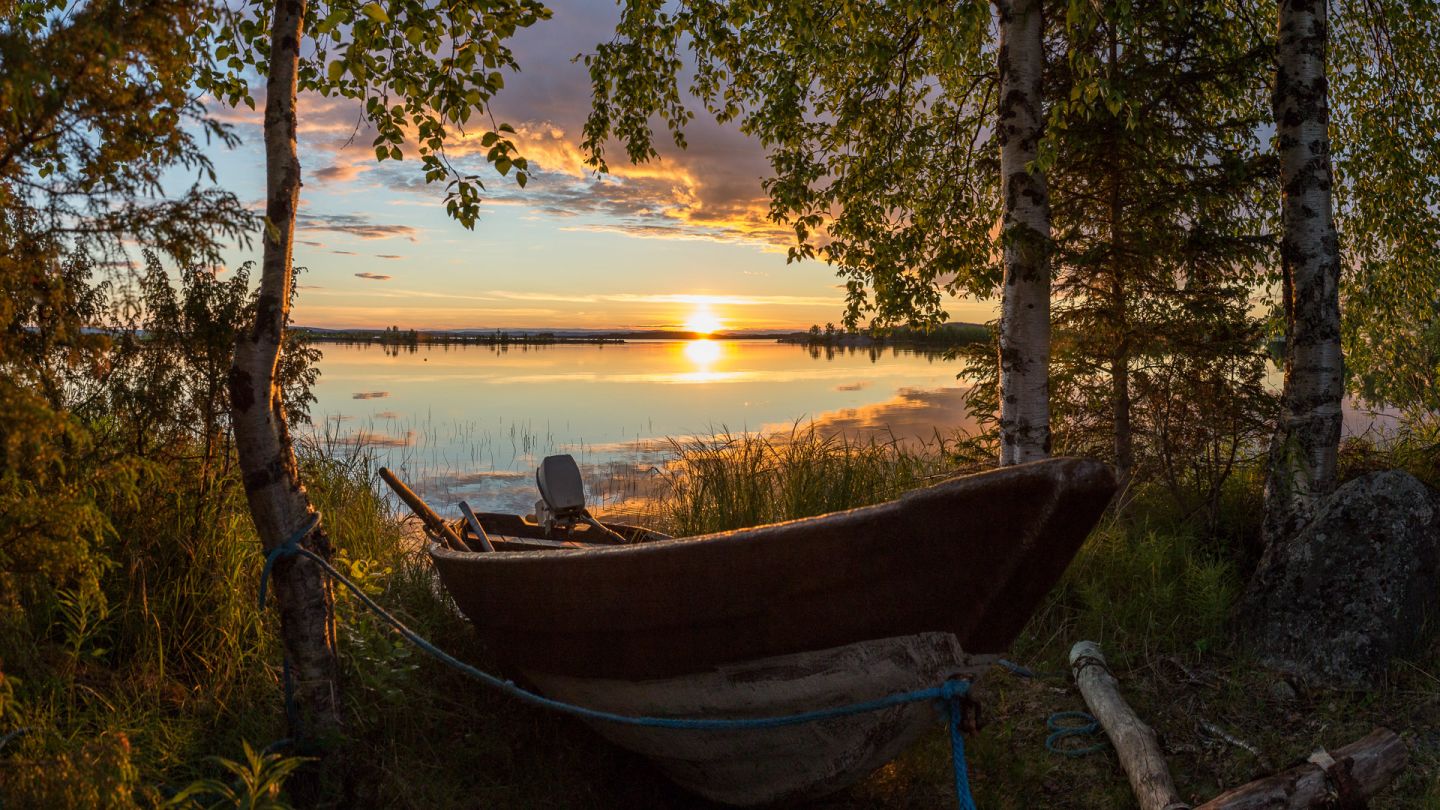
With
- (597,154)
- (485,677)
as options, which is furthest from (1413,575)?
(597,154)

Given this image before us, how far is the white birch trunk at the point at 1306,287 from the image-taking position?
214 inches

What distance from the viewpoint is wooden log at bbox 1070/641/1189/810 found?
3775 mm

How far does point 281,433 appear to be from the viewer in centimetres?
349

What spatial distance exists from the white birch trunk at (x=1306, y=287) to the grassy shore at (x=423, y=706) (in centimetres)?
89

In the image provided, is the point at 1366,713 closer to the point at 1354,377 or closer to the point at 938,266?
the point at 938,266

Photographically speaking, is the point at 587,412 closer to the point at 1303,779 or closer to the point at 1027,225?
the point at 1027,225

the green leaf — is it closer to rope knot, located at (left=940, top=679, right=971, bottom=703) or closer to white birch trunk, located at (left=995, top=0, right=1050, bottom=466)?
rope knot, located at (left=940, top=679, right=971, bottom=703)

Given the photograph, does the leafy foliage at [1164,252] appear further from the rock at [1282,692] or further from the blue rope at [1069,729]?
the blue rope at [1069,729]

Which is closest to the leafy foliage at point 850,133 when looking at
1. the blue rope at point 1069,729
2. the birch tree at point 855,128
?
the birch tree at point 855,128

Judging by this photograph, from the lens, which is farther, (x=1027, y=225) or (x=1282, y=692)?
(x=1027, y=225)

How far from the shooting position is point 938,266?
7258mm

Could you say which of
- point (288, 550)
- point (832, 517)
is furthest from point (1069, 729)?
point (288, 550)

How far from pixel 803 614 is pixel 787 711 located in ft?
1.37

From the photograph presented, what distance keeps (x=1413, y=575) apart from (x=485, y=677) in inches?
212
